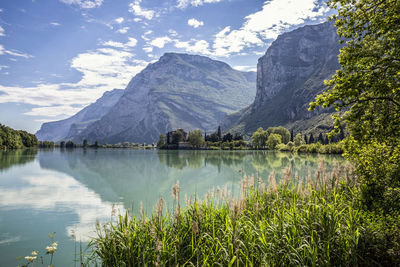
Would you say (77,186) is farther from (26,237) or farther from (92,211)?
(26,237)

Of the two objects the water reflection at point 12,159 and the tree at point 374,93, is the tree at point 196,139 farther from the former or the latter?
the tree at point 374,93

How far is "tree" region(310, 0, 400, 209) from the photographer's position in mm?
7590

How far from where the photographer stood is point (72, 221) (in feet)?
48.7

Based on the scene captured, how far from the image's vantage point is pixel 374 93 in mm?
7930

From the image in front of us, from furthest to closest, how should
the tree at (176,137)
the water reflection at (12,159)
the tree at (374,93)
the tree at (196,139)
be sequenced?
the tree at (176,137) → the tree at (196,139) → the water reflection at (12,159) → the tree at (374,93)

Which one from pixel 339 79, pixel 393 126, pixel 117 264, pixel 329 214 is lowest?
pixel 117 264

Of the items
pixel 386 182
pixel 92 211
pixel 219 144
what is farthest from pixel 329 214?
pixel 219 144

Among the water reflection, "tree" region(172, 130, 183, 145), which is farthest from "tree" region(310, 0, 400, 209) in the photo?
"tree" region(172, 130, 183, 145)

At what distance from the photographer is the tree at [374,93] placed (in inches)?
299

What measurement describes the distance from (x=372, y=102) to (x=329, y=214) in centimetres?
424

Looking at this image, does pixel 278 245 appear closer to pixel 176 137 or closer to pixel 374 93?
pixel 374 93

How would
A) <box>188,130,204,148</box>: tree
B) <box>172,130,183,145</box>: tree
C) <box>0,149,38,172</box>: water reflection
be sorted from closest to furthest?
<box>0,149,38,172</box>: water reflection, <box>188,130,204,148</box>: tree, <box>172,130,183,145</box>: tree

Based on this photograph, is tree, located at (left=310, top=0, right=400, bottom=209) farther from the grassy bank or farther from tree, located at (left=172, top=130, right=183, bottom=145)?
tree, located at (left=172, top=130, right=183, bottom=145)

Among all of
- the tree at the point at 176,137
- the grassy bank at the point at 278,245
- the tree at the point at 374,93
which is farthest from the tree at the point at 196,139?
the grassy bank at the point at 278,245
